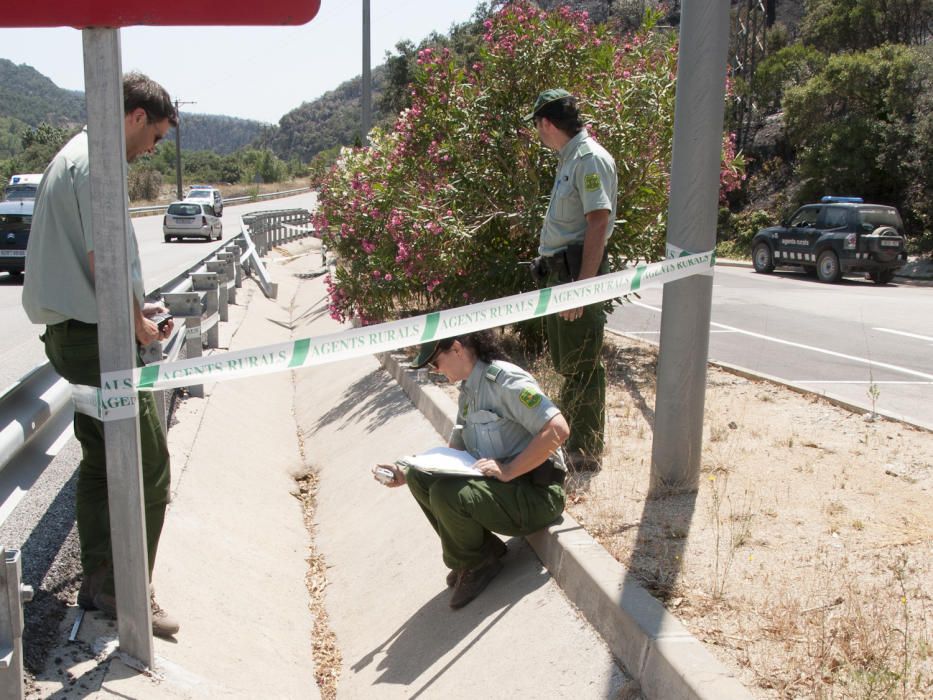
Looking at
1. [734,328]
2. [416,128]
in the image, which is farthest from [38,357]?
[734,328]

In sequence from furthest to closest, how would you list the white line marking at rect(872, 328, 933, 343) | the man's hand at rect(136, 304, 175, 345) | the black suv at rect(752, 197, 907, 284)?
the black suv at rect(752, 197, 907, 284)
the white line marking at rect(872, 328, 933, 343)
the man's hand at rect(136, 304, 175, 345)

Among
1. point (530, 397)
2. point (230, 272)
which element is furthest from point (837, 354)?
point (230, 272)

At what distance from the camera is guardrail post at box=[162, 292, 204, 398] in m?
7.57

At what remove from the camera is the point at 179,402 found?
739 cm

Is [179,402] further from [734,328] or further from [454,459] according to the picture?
[734,328]

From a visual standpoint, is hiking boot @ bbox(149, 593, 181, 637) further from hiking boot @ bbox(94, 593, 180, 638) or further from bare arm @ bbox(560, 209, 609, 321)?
bare arm @ bbox(560, 209, 609, 321)

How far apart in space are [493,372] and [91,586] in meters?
1.85

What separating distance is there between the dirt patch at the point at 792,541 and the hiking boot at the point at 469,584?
55 cm

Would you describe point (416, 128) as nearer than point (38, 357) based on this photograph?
Yes

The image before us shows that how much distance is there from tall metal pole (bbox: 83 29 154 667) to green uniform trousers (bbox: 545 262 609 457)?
2456 mm

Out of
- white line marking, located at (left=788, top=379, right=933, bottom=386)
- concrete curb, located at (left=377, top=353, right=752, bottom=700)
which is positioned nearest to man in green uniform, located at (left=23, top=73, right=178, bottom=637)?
concrete curb, located at (left=377, top=353, right=752, bottom=700)

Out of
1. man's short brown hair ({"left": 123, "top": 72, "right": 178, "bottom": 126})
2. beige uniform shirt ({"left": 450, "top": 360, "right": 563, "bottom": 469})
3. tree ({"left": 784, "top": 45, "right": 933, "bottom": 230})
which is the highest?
tree ({"left": 784, "top": 45, "right": 933, "bottom": 230})

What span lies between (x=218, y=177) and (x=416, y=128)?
360ft

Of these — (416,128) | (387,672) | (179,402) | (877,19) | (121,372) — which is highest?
(877,19)
